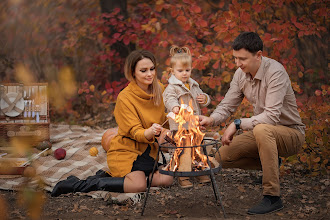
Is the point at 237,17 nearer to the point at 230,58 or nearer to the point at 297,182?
the point at 230,58

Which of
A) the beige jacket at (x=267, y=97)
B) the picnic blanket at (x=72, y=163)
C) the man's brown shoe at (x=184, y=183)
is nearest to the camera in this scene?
the beige jacket at (x=267, y=97)

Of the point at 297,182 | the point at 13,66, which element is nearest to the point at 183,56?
the point at 297,182

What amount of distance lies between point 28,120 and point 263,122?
399 cm

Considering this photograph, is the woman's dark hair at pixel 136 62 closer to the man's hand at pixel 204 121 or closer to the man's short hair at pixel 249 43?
the man's hand at pixel 204 121

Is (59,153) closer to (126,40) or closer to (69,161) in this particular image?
(69,161)

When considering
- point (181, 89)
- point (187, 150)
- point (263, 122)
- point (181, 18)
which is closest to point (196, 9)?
point (181, 18)

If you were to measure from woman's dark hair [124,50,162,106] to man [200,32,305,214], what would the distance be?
0.71 meters

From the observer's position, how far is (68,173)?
203 inches

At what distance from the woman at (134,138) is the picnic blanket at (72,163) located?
18 centimetres

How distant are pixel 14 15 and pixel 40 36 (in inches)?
36.6

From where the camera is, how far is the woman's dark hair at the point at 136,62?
4.52 meters

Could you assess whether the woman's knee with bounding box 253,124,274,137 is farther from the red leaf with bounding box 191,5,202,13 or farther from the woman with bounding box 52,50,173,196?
the red leaf with bounding box 191,5,202,13

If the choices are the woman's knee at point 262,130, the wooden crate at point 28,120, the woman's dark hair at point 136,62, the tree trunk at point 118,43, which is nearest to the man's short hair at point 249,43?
the woman's knee at point 262,130

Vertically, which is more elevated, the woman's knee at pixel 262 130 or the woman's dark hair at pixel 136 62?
the woman's dark hair at pixel 136 62
